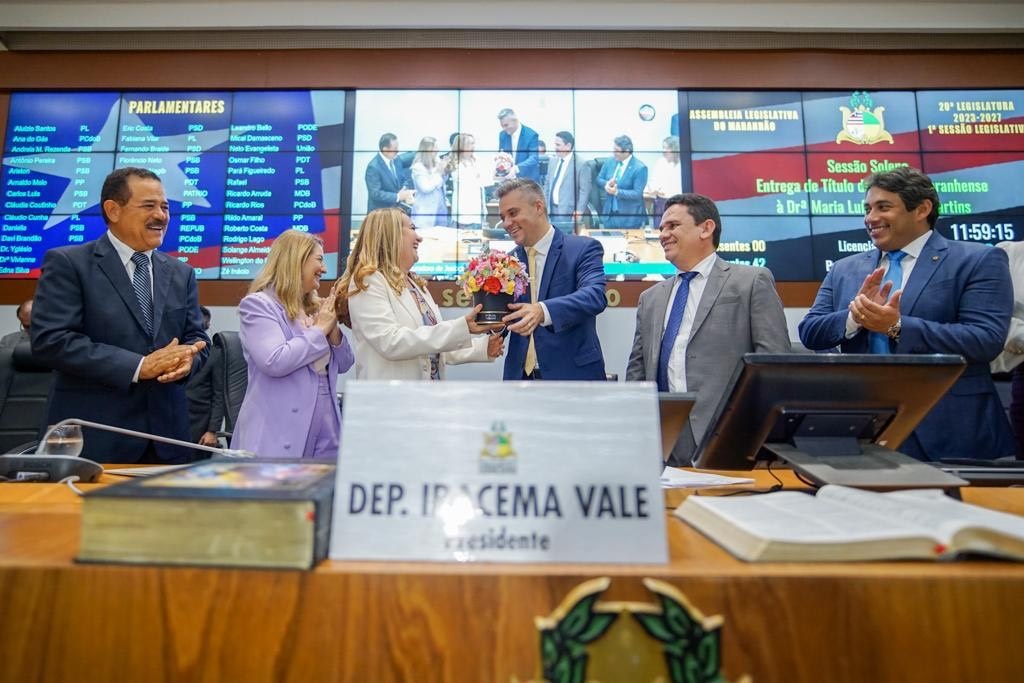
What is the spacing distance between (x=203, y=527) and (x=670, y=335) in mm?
2152

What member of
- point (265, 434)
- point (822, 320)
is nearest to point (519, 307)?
point (265, 434)

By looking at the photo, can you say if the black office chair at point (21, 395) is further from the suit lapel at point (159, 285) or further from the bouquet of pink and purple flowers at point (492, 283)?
the bouquet of pink and purple flowers at point (492, 283)

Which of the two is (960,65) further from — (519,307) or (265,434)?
(265,434)

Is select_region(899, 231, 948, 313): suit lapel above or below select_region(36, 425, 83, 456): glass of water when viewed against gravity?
above

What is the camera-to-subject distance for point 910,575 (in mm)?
518

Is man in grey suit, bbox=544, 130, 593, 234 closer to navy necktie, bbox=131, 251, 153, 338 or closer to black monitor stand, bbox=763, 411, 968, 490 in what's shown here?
navy necktie, bbox=131, 251, 153, 338

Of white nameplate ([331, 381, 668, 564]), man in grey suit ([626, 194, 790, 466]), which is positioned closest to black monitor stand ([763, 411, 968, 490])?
white nameplate ([331, 381, 668, 564])

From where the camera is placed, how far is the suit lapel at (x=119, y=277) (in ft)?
7.13

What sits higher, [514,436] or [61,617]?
[514,436]

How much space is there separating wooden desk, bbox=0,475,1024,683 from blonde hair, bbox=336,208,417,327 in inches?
69.6

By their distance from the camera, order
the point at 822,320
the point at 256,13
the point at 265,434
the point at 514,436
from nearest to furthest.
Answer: the point at 514,436, the point at 265,434, the point at 822,320, the point at 256,13

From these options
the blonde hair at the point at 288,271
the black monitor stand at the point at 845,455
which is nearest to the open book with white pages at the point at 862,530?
the black monitor stand at the point at 845,455

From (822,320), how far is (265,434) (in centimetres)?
222

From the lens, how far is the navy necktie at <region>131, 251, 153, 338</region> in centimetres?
222
